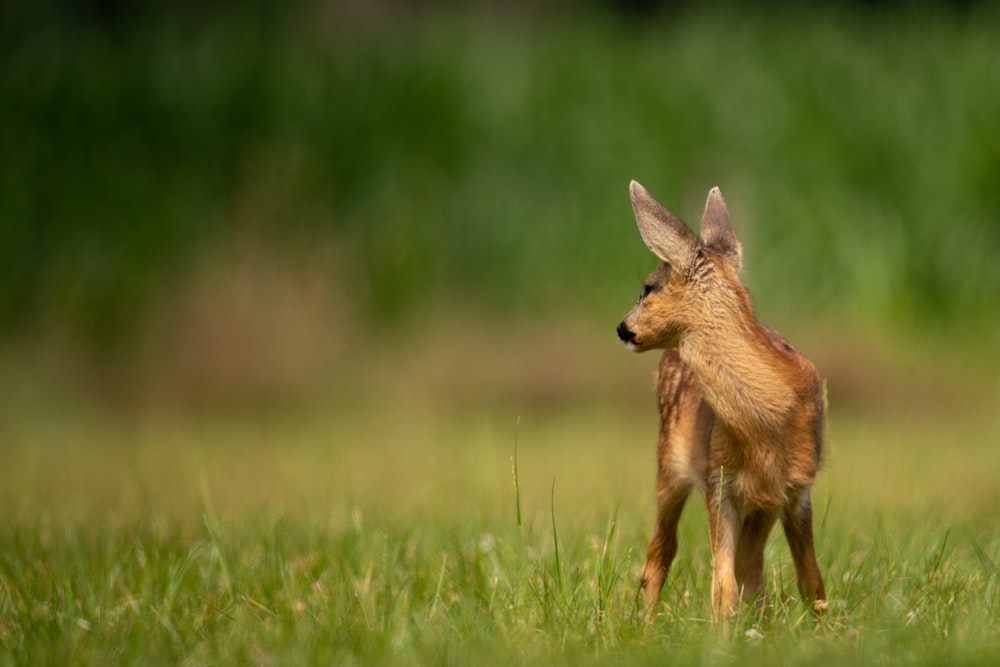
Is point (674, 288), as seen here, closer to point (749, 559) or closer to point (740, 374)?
point (740, 374)

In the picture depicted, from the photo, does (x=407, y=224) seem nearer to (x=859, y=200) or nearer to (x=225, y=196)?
(x=225, y=196)

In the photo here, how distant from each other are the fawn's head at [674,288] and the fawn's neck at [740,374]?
4 centimetres

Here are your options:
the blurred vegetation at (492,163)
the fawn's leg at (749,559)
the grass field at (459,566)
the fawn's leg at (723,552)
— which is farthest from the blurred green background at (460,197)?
the fawn's leg at (723,552)

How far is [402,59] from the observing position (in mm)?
13180

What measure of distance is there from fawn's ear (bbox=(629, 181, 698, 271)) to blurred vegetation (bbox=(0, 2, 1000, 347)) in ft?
22.8

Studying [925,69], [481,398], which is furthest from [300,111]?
[925,69]

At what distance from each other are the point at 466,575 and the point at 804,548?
3.37 ft

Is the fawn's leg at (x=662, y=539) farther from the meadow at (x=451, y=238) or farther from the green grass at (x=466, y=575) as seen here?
the meadow at (x=451, y=238)

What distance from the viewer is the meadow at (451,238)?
9961 mm

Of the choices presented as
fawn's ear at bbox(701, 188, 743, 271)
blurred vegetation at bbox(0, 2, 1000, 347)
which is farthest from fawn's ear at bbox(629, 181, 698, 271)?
blurred vegetation at bbox(0, 2, 1000, 347)

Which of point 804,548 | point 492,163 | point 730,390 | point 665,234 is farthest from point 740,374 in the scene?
point 492,163

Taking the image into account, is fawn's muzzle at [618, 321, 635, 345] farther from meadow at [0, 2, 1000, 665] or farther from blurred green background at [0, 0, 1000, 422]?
blurred green background at [0, 0, 1000, 422]

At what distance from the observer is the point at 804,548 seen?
4684 millimetres

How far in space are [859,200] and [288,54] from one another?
4.60 metres
